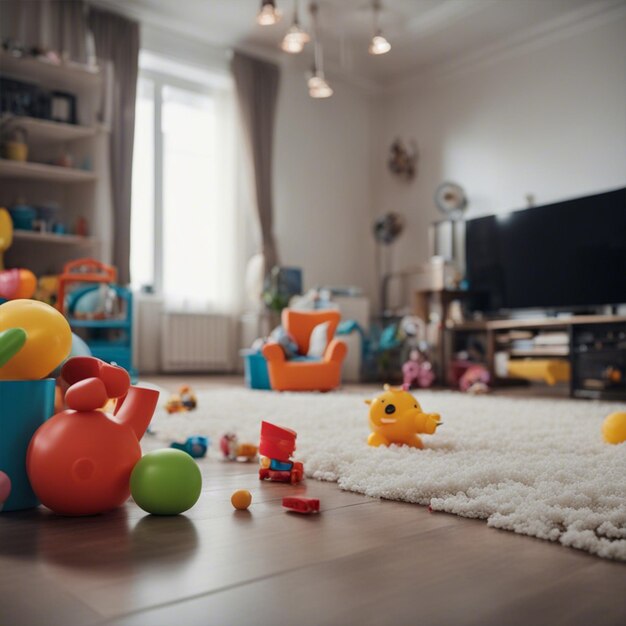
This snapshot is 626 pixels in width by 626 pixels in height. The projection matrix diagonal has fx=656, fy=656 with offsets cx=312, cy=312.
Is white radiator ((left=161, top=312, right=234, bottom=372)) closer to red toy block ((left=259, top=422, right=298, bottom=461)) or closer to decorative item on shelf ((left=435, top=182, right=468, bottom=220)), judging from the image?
decorative item on shelf ((left=435, top=182, right=468, bottom=220))

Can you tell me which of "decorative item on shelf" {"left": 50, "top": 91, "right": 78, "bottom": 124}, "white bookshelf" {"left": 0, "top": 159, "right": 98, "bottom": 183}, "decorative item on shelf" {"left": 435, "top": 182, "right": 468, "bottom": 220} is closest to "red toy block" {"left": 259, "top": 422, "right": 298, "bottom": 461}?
"white bookshelf" {"left": 0, "top": 159, "right": 98, "bottom": 183}

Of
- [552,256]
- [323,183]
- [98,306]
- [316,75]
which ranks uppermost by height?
[316,75]

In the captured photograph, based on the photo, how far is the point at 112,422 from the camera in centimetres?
125

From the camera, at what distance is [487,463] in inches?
61.8

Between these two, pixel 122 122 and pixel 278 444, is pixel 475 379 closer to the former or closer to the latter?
pixel 122 122

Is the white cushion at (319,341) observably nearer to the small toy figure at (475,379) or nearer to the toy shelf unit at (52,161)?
the small toy figure at (475,379)

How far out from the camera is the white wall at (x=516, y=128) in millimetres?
5277

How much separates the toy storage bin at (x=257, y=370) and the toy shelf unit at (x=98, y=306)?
83 centimetres

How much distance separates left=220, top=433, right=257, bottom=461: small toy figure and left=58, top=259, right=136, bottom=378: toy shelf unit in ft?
7.15

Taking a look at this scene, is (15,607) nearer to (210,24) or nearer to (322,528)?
(322,528)

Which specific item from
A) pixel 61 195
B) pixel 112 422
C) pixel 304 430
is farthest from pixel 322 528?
pixel 61 195

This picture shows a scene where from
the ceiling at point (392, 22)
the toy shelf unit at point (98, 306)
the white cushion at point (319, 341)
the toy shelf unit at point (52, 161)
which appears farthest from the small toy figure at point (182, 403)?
the ceiling at point (392, 22)

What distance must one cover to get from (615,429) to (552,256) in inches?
121

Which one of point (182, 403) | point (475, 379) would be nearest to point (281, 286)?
point (475, 379)
